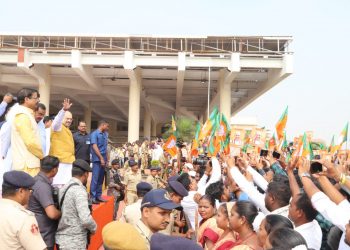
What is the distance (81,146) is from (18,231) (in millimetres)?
3260

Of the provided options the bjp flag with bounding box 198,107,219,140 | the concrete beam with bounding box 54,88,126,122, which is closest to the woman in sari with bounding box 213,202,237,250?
the bjp flag with bounding box 198,107,219,140

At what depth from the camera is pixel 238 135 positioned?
26.3 ft

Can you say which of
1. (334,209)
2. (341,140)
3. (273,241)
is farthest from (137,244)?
(341,140)

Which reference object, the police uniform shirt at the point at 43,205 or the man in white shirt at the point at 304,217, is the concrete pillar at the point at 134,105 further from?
the man in white shirt at the point at 304,217

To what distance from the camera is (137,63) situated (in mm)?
22359

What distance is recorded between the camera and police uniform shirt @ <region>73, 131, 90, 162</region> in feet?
18.6

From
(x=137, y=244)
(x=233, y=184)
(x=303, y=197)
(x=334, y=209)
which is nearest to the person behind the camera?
(x=137, y=244)

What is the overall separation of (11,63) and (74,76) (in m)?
4.24

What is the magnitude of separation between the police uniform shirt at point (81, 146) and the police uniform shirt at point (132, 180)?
8.59ft

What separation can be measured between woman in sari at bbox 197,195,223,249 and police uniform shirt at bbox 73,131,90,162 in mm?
2533

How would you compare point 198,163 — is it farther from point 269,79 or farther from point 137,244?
point 269,79

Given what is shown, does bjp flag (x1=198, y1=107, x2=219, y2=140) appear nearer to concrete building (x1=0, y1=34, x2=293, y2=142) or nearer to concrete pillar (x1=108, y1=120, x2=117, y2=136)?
concrete building (x1=0, y1=34, x2=293, y2=142)

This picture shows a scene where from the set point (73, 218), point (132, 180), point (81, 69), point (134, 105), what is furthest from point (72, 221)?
point (134, 105)

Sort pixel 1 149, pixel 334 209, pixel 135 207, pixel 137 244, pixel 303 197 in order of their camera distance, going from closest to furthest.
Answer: pixel 137 244 → pixel 334 209 → pixel 303 197 → pixel 135 207 → pixel 1 149
